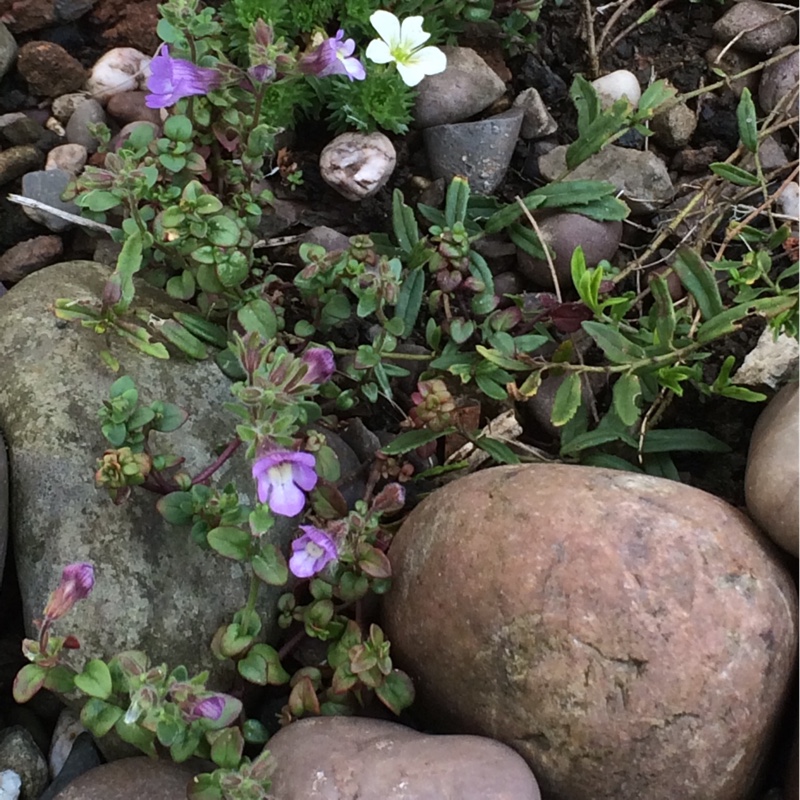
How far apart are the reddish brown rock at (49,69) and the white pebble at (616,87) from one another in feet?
5.49

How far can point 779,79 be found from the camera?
311 cm

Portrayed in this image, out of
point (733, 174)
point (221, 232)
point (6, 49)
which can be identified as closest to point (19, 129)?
point (6, 49)

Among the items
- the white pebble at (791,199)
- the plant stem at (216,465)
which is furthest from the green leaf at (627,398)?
the plant stem at (216,465)

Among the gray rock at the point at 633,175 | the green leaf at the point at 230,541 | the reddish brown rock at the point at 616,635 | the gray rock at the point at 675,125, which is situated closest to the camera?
the reddish brown rock at the point at 616,635

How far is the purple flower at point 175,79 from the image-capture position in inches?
94.2

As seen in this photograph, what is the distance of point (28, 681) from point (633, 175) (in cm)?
224

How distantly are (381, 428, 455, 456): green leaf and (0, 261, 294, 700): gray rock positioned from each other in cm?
35

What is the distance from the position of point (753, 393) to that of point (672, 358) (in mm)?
220

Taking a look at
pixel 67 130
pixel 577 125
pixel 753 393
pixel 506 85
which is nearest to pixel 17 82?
pixel 67 130

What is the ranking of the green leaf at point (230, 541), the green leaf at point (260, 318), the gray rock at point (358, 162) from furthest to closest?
1. the gray rock at point (358, 162)
2. the green leaf at point (260, 318)
3. the green leaf at point (230, 541)

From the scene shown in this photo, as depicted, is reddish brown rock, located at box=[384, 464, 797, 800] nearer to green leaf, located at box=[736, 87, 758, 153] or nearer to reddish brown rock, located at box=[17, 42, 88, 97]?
green leaf, located at box=[736, 87, 758, 153]

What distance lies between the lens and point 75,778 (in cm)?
219

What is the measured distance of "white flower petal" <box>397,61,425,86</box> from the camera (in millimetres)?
2682

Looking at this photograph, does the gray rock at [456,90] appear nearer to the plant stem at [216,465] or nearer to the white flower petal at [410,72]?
the white flower petal at [410,72]
